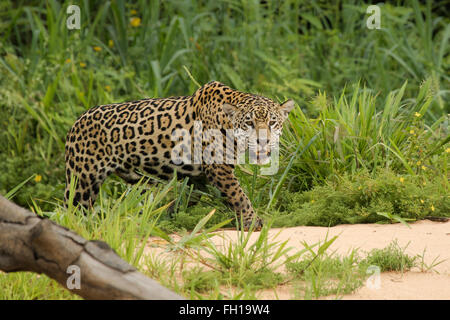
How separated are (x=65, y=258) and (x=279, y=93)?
535cm

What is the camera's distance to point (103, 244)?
328cm

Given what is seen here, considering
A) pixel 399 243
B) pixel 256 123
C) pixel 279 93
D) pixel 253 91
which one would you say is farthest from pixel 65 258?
pixel 279 93

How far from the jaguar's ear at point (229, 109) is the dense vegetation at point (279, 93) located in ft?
1.84

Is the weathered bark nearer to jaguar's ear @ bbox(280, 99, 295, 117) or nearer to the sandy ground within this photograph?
the sandy ground

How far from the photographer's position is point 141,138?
5.80 meters

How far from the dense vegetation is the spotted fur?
0.95 feet

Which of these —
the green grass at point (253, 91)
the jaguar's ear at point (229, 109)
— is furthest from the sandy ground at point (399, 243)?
the jaguar's ear at point (229, 109)

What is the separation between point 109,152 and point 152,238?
111 cm

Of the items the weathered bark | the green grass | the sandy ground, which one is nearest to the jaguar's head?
the green grass

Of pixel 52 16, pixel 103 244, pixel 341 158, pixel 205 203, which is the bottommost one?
pixel 205 203

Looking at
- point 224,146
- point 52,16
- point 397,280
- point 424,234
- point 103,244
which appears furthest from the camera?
point 52,16

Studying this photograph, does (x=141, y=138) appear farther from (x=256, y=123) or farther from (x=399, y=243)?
(x=399, y=243)
